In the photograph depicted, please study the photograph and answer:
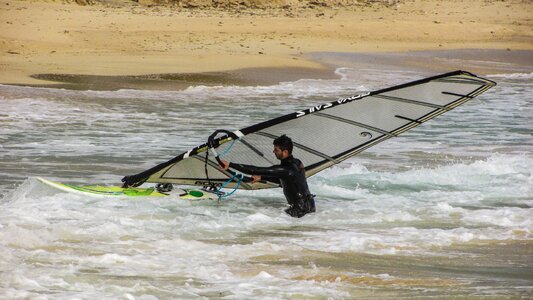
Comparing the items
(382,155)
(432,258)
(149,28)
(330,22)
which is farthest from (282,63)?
(432,258)

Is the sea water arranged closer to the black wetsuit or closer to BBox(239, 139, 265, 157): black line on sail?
the black wetsuit

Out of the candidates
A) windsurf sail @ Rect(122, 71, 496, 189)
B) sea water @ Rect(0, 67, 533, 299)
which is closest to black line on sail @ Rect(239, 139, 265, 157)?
windsurf sail @ Rect(122, 71, 496, 189)

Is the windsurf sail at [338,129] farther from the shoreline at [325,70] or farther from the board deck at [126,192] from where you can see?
the shoreline at [325,70]

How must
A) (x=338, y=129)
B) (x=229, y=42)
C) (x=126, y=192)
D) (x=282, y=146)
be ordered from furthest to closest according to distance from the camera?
(x=229, y=42) → (x=338, y=129) → (x=126, y=192) → (x=282, y=146)

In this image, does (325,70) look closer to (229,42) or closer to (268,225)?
(229,42)

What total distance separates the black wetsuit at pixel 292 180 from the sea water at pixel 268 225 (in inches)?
Result: 7.1

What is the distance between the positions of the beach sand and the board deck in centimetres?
1066

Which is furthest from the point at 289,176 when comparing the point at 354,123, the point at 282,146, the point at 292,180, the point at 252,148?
the point at 354,123

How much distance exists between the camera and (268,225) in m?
8.79

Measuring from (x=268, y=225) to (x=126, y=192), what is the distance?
1659 mm

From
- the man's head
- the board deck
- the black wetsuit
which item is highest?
the man's head

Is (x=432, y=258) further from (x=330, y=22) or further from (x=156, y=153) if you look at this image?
(x=330, y=22)

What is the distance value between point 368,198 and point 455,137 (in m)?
5.07

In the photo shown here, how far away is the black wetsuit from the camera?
28.8 ft
